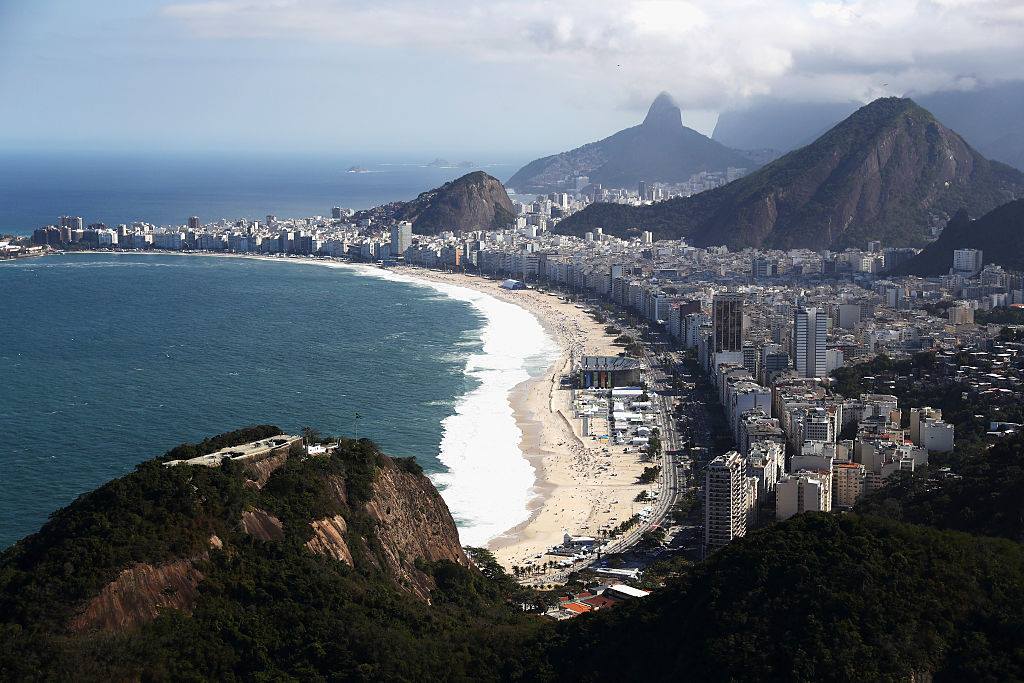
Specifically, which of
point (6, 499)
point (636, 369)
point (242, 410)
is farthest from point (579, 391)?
point (6, 499)

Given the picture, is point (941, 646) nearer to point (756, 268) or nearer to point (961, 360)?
point (961, 360)

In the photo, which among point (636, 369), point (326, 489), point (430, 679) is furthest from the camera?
point (636, 369)

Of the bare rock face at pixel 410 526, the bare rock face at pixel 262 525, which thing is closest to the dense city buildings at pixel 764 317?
the bare rock face at pixel 410 526

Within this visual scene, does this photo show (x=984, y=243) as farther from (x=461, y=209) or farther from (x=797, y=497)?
(x=461, y=209)

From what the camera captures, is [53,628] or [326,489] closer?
[53,628]

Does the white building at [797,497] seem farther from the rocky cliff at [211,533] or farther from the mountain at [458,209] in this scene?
the mountain at [458,209]
